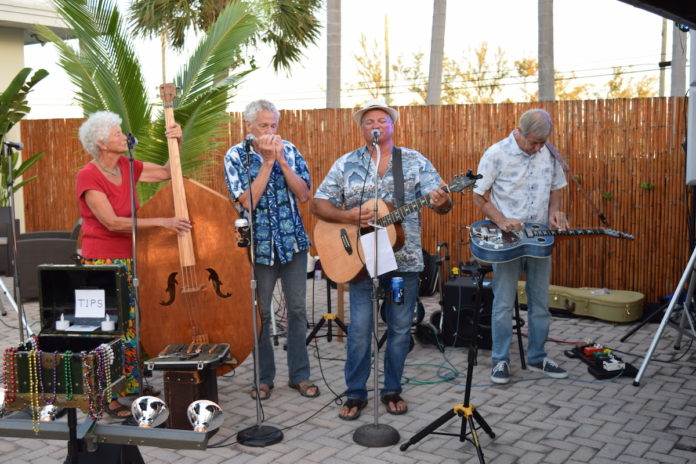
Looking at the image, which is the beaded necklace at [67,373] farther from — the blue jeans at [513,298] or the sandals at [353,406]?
the blue jeans at [513,298]

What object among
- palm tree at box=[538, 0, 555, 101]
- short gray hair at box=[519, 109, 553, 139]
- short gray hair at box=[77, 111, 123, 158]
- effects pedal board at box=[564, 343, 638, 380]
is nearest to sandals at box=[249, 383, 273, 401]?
short gray hair at box=[77, 111, 123, 158]

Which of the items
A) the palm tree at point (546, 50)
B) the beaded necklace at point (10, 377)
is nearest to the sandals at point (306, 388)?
the beaded necklace at point (10, 377)


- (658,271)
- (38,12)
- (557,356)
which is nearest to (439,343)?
(557,356)

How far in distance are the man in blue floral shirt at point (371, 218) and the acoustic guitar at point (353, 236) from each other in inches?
2.3

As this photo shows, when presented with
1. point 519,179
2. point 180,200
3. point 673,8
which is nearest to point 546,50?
point 519,179

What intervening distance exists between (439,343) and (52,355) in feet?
11.8

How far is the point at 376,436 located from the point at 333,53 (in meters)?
10.4

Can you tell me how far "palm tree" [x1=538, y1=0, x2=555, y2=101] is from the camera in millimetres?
12844

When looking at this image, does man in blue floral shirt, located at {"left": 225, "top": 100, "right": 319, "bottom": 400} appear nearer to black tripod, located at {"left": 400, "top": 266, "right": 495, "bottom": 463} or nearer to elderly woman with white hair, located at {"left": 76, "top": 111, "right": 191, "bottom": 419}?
elderly woman with white hair, located at {"left": 76, "top": 111, "right": 191, "bottom": 419}

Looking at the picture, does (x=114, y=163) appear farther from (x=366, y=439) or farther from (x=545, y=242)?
(x=545, y=242)

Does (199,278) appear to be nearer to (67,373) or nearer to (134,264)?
(134,264)

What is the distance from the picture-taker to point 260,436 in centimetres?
388

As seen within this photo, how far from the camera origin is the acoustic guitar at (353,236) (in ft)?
12.7

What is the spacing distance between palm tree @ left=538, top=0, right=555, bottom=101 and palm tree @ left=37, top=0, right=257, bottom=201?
8.17 meters
